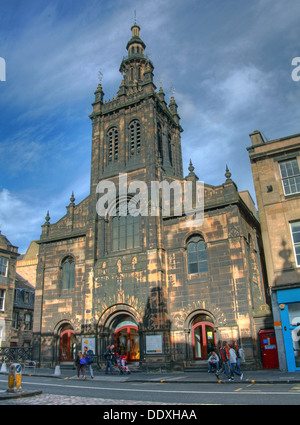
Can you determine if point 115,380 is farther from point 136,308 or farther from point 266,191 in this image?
point 266,191

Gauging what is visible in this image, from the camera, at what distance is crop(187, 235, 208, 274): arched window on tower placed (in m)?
23.9

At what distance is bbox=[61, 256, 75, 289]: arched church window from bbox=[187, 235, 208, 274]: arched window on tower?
9.50 metres

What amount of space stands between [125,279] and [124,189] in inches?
268

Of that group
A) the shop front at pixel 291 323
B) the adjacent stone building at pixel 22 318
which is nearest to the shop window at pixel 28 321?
the adjacent stone building at pixel 22 318

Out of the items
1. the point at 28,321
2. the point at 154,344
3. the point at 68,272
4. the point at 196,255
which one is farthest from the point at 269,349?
the point at 28,321

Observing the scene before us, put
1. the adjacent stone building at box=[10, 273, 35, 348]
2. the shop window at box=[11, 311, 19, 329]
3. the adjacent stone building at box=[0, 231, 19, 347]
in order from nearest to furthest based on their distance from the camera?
the adjacent stone building at box=[0, 231, 19, 347] < the adjacent stone building at box=[10, 273, 35, 348] < the shop window at box=[11, 311, 19, 329]

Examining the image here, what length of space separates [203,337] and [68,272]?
38.2 ft

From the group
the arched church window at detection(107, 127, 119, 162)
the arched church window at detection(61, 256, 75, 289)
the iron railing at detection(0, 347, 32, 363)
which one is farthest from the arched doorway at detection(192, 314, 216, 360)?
the arched church window at detection(107, 127, 119, 162)

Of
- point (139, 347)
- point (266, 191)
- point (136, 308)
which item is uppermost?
point (266, 191)

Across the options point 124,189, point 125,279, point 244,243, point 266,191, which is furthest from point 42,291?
point 266,191

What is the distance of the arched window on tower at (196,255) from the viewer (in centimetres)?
2392

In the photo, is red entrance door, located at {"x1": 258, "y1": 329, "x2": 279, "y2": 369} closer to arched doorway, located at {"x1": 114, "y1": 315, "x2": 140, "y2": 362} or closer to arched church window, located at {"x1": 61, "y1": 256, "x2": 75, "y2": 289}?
arched doorway, located at {"x1": 114, "y1": 315, "x2": 140, "y2": 362}

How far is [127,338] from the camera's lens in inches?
1004
